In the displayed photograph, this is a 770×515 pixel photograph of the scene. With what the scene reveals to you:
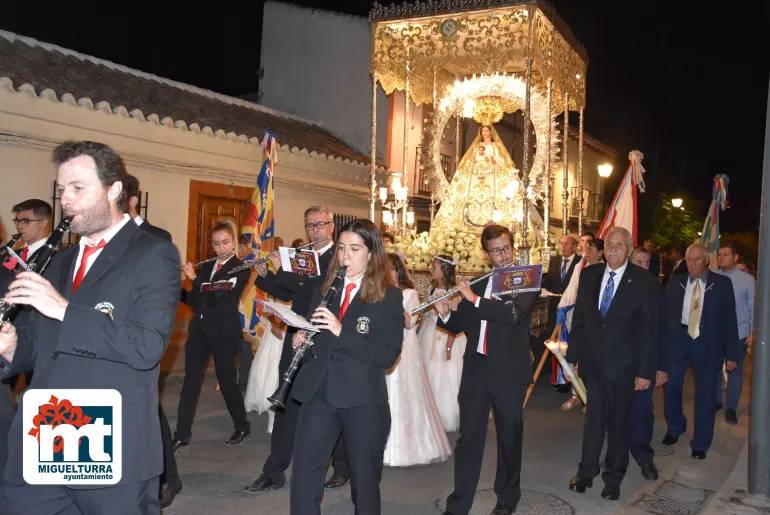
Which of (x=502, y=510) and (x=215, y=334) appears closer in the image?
(x=502, y=510)

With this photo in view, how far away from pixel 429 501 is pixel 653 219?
37140mm

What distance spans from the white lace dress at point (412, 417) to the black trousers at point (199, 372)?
1.49 meters

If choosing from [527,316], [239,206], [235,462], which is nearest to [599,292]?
[527,316]

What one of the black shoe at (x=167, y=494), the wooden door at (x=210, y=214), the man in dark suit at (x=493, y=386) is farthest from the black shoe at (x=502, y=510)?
the wooden door at (x=210, y=214)

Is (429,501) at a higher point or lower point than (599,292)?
lower

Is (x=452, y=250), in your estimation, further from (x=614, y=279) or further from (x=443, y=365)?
(x=614, y=279)

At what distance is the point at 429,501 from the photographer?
5.36 m


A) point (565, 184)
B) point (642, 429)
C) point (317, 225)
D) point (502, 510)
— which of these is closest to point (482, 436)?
point (502, 510)

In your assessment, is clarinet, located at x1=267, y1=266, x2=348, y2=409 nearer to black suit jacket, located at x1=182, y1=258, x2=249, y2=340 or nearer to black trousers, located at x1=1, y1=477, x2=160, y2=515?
A: black trousers, located at x1=1, y1=477, x2=160, y2=515

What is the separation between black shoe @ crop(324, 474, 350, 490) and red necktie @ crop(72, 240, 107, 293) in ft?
11.1

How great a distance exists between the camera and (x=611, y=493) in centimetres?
554

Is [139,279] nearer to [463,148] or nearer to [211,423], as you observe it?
[211,423]

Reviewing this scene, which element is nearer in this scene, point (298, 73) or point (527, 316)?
point (527, 316)

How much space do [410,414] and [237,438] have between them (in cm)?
177
